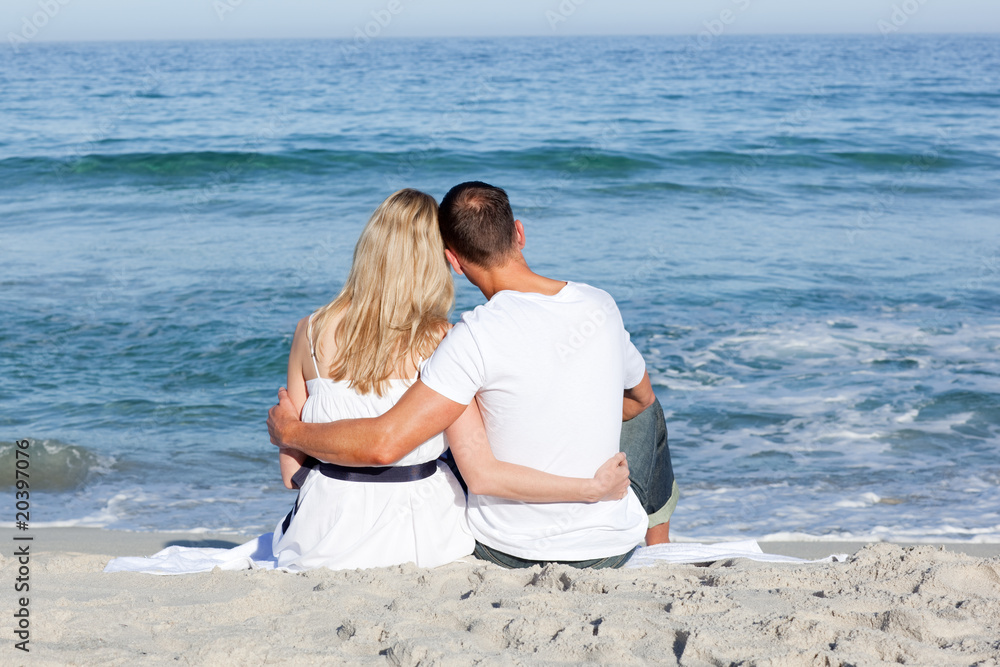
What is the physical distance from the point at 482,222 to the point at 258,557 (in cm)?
150

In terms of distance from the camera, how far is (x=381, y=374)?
103 inches

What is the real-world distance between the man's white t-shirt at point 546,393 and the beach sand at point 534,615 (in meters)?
0.13

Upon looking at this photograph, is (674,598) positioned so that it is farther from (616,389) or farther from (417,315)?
(417,315)

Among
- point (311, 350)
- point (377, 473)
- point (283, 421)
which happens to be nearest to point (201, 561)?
point (283, 421)

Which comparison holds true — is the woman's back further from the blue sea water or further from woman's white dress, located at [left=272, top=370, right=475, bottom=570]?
the blue sea water

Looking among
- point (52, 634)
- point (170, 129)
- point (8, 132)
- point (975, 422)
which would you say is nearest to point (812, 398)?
point (975, 422)

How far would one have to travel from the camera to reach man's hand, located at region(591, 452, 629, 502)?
8.42ft

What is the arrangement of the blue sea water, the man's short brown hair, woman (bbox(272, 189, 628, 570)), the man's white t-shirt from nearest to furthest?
the man's white t-shirt, the man's short brown hair, woman (bbox(272, 189, 628, 570)), the blue sea water

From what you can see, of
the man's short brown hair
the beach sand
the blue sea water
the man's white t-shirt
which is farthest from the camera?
the blue sea water

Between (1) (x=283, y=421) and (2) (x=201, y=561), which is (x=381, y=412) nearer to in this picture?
(1) (x=283, y=421)

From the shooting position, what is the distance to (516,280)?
254 centimetres

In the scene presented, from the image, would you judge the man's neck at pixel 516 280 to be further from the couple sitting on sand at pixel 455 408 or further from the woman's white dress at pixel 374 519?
the woman's white dress at pixel 374 519

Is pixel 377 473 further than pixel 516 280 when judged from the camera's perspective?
Yes

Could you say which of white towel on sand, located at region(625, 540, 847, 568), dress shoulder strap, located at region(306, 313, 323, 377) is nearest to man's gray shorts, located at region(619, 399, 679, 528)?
white towel on sand, located at region(625, 540, 847, 568)
